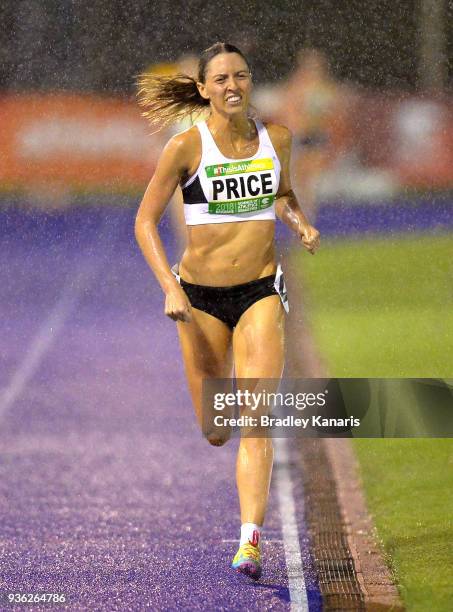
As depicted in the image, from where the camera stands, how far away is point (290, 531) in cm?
696

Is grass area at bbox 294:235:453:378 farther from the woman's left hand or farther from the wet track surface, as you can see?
the woman's left hand

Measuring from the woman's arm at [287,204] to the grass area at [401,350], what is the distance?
4.84 feet

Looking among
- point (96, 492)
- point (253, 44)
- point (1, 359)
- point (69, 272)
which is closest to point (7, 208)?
point (69, 272)

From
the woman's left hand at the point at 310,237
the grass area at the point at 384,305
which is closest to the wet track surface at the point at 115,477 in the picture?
the woman's left hand at the point at 310,237

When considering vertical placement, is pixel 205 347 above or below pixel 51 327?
below

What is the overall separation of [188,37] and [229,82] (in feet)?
52.6

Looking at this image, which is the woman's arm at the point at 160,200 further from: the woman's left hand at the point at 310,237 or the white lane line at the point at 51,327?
the white lane line at the point at 51,327

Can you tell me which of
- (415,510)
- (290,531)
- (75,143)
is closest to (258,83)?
(75,143)

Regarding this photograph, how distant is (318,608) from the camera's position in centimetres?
574

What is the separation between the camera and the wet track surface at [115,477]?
20.0ft

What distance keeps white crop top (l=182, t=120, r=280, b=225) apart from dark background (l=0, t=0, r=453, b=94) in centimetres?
1274

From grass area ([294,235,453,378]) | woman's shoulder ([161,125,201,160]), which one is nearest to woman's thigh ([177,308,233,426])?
woman's shoulder ([161,125,201,160])

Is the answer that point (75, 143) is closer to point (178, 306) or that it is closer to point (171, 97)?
point (171, 97)

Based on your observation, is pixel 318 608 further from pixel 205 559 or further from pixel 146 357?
pixel 146 357
